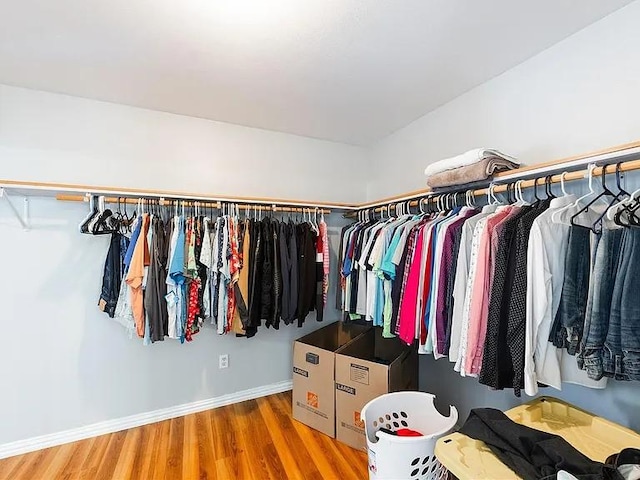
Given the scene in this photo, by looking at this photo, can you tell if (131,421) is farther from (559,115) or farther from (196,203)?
(559,115)

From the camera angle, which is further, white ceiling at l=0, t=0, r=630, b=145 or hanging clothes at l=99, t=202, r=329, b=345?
hanging clothes at l=99, t=202, r=329, b=345

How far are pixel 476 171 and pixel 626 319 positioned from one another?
2.80 ft

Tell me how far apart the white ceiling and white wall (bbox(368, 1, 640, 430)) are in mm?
88

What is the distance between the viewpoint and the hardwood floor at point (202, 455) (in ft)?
6.14

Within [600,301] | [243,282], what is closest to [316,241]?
[243,282]

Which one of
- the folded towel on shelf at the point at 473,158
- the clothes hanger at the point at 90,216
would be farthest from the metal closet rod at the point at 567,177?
the clothes hanger at the point at 90,216

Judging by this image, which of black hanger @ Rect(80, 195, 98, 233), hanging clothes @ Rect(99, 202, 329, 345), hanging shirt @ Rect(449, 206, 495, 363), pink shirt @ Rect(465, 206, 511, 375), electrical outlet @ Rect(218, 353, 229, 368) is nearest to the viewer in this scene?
pink shirt @ Rect(465, 206, 511, 375)

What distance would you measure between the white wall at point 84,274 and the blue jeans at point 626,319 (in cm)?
238

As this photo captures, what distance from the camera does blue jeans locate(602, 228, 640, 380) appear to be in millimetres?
1005

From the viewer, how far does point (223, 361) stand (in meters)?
2.68

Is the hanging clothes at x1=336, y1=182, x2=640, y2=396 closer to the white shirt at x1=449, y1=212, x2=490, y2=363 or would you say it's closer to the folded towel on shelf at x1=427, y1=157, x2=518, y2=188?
the white shirt at x1=449, y1=212, x2=490, y2=363

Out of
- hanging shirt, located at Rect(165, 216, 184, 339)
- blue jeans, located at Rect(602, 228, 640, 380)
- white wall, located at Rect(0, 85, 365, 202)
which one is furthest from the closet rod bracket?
blue jeans, located at Rect(602, 228, 640, 380)

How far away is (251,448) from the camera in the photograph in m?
2.09

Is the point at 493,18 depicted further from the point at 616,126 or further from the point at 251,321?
the point at 251,321
